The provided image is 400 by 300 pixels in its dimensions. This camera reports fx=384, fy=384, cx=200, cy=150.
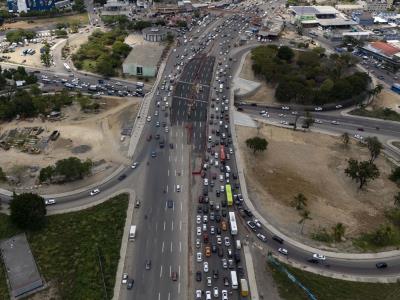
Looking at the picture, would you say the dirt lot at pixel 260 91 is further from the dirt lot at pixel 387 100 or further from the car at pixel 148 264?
the car at pixel 148 264

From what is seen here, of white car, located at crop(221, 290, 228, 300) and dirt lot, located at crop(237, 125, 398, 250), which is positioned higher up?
dirt lot, located at crop(237, 125, 398, 250)

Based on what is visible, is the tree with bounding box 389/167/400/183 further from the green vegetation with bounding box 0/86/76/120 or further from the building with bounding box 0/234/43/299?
the green vegetation with bounding box 0/86/76/120

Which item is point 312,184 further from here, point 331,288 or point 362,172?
point 331,288

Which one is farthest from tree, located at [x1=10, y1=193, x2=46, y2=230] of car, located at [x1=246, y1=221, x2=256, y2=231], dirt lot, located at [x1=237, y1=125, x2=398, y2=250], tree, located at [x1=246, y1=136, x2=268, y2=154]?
tree, located at [x1=246, y1=136, x2=268, y2=154]

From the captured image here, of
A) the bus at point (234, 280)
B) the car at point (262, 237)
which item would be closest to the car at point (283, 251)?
the car at point (262, 237)

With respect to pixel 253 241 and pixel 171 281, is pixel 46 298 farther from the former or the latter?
pixel 253 241

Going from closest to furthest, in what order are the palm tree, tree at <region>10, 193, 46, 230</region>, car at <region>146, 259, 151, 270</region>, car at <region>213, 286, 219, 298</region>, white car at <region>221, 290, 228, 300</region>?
white car at <region>221, 290, 228, 300</region>, car at <region>213, 286, 219, 298</region>, car at <region>146, 259, 151, 270</region>, tree at <region>10, 193, 46, 230</region>, the palm tree
